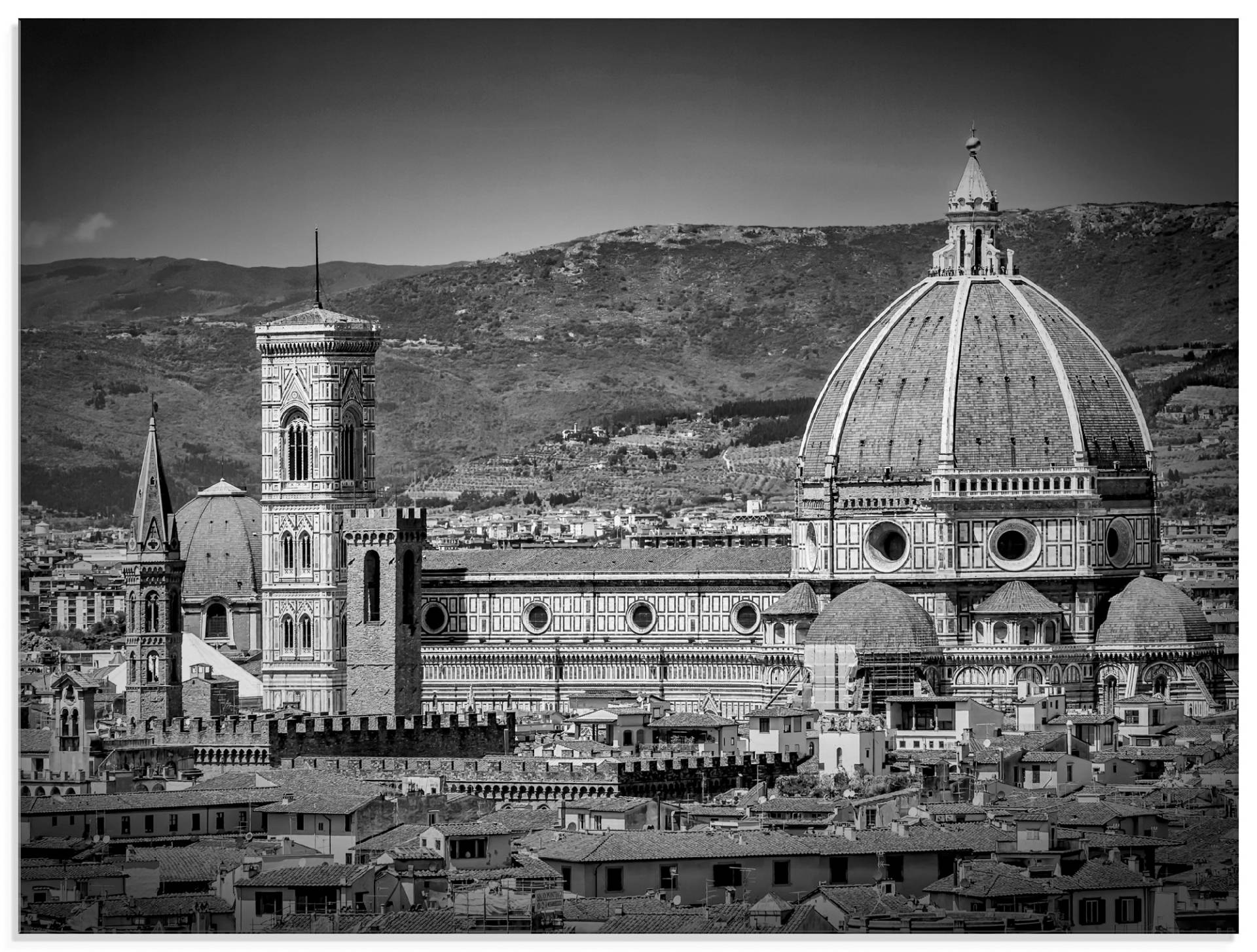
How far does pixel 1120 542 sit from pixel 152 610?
937 inches

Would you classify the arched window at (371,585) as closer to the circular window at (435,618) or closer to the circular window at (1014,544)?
the circular window at (435,618)

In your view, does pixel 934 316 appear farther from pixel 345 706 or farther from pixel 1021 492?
pixel 345 706

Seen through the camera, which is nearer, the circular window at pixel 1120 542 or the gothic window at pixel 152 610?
the gothic window at pixel 152 610

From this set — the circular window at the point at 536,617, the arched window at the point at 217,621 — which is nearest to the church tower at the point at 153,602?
the circular window at the point at 536,617

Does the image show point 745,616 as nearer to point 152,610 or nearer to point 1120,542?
point 1120,542

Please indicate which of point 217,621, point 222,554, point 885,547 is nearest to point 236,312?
point 222,554

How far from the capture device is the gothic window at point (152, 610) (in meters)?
111

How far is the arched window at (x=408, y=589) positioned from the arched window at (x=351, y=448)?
2.92 m

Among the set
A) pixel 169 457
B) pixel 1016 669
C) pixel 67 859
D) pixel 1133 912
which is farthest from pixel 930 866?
pixel 169 457

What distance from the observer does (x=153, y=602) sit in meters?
111

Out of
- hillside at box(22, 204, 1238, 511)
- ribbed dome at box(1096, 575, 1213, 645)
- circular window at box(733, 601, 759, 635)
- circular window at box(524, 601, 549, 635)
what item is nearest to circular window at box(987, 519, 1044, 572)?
ribbed dome at box(1096, 575, 1213, 645)

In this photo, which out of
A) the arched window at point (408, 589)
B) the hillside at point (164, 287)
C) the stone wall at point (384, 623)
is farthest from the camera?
the arched window at point (408, 589)

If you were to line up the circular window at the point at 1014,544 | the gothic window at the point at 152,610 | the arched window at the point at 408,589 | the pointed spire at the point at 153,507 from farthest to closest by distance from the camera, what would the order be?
the arched window at the point at 408,589 < the circular window at the point at 1014,544 < the pointed spire at the point at 153,507 < the gothic window at the point at 152,610
